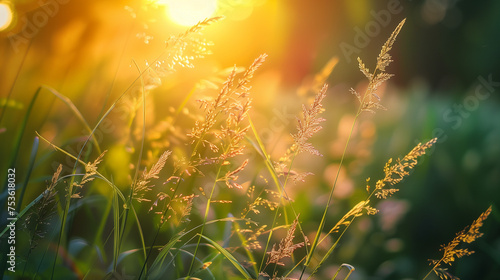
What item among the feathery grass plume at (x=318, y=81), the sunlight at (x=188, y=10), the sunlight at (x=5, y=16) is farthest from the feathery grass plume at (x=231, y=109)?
the sunlight at (x=5, y=16)

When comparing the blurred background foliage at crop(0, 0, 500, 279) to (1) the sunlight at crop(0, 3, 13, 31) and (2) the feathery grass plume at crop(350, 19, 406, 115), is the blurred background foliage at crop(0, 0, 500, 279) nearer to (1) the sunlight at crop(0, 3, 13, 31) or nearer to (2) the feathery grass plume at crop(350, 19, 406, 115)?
(1) the sunlight at crop(0, 3, 13, 31)

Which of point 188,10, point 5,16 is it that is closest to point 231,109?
point 188,10

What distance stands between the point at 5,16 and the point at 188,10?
1.69 ft

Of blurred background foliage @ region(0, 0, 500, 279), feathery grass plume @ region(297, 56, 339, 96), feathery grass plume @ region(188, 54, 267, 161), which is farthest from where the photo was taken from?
blurred background foliage @ region(0, 0, 500, 279)

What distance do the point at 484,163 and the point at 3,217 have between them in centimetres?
158

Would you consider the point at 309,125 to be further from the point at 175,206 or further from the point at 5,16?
the point at 5,16

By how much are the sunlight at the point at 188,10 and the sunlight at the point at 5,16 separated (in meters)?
0.44

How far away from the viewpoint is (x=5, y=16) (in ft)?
4.15

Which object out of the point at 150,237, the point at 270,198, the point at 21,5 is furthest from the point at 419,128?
the point at 21,5

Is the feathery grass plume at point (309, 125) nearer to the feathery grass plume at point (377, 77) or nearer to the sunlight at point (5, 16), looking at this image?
the feathery grass plume at point (377, 77)

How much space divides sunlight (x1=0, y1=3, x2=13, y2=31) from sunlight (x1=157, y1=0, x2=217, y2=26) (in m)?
0.44

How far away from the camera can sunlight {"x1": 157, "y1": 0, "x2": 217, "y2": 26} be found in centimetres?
130

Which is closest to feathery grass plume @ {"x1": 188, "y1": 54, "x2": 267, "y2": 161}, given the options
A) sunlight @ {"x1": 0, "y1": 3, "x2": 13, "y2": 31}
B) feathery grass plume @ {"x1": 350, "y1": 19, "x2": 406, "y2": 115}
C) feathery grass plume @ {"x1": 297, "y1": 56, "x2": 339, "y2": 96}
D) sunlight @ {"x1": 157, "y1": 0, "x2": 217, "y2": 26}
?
feathery grass plume @ {"x1": 350, "y1": 19, "x2": 406, "y2": 115}

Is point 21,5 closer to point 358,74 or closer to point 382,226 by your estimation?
point 382,226
